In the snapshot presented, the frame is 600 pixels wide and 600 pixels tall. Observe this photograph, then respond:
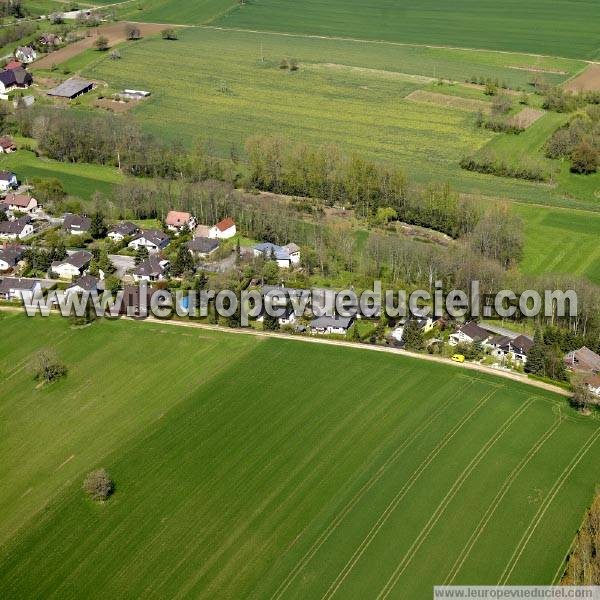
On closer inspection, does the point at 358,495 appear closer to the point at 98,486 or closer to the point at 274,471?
the point at 274,471

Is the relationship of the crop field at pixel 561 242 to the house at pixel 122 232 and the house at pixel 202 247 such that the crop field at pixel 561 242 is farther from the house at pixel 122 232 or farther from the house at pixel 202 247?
the house at pixel 122 232

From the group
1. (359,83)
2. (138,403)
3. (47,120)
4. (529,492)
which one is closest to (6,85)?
(47,120)

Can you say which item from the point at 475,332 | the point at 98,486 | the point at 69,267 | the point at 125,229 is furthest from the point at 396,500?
the point at 125,229

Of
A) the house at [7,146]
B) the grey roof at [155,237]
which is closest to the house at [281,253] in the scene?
the grey roof at [155,237]

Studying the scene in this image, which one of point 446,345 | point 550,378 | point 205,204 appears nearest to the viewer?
point 550,378

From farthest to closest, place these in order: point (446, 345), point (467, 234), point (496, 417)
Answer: point (467, 234)
point (446, 345)
point (496, 417)

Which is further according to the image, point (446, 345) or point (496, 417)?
point (446, 345)

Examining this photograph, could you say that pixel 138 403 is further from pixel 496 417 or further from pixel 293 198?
pixel 293 198
